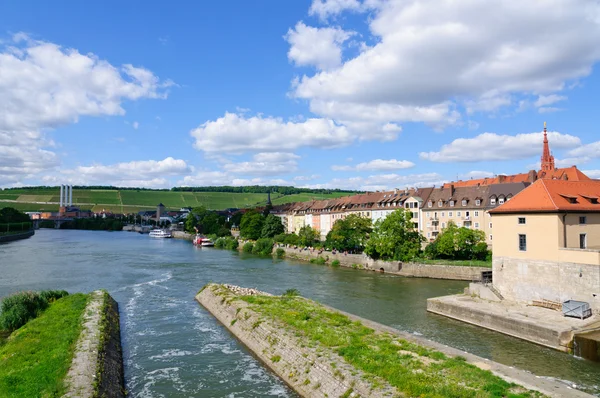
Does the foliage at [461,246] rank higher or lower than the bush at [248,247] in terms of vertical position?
higher

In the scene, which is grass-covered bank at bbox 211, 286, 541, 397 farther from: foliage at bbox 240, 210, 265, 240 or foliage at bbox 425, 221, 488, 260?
foliage at bbox 240, 210, 265, 240

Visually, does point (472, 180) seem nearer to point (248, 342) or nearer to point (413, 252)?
point (413, 252)

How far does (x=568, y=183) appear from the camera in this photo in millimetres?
27938

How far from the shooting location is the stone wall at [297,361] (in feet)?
48.1

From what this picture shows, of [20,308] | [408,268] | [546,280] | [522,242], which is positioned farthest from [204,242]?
[546,280]

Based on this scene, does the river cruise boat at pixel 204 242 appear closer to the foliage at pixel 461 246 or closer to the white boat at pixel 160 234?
the white boat at pixel 160 234

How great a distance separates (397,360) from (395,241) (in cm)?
3420

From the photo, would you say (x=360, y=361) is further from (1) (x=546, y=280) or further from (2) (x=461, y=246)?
(2) (x=461, y=246)

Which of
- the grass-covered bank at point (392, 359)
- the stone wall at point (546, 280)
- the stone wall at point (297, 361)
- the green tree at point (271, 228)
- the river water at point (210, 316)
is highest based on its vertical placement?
the green tree at point (271, 228)

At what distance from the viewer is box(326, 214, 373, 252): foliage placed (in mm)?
59531

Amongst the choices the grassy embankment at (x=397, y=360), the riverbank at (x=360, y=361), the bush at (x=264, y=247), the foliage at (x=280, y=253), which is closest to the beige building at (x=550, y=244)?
the riverbank at (x=360, y=361)

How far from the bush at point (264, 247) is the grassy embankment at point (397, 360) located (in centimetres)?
4757

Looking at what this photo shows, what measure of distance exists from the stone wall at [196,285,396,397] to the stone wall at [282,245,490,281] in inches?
980

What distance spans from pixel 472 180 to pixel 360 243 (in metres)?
28.3
